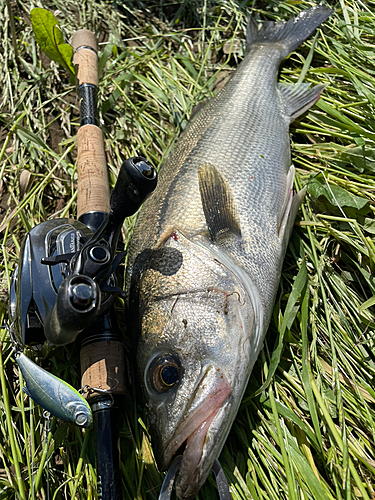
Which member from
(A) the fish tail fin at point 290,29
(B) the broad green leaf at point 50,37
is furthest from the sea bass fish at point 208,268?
(B) the broad green leaf at point 50,37

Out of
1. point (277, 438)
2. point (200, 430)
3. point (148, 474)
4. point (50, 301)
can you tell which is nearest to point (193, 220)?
point (50, 301)

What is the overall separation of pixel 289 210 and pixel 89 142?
1.38 metres

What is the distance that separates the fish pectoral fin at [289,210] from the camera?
8.00 feet

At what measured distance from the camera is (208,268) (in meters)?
2.05

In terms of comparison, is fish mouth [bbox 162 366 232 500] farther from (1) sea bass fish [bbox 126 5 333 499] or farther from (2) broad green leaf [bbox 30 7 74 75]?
(2) broad green leaf [bbox 30 7 74 75]

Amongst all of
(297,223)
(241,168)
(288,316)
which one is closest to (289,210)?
(297,223)

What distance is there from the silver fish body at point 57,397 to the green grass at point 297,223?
28 cm

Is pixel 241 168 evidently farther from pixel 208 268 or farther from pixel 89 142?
pixel 89 142

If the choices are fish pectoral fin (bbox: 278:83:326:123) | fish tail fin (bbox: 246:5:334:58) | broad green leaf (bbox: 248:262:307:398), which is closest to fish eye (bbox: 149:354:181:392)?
broad green leaf (bbox: 248:262:307:398)

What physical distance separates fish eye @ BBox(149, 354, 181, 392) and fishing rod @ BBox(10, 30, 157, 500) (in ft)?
0.72

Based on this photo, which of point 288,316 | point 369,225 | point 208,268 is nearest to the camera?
point 208,268

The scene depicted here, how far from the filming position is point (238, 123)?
2781mm

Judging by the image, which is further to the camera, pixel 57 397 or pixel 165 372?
pixel 165 372

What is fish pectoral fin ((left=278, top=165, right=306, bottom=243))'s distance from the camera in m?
2.44
